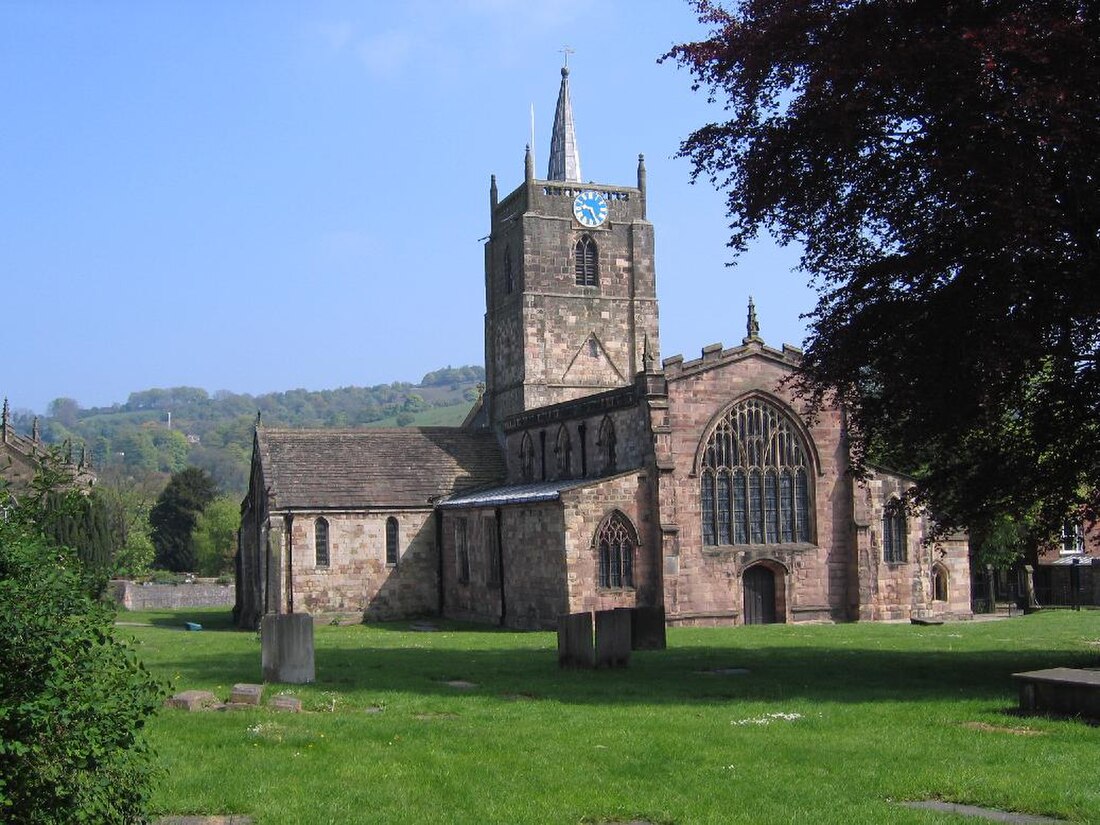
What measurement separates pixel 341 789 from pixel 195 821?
1.55 metres

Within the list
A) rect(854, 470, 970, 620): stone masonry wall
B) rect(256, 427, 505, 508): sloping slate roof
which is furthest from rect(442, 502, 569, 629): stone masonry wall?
rect(854, 470, 970, 620): stone masonry wall

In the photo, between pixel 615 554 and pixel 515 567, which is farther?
pixel 515 567

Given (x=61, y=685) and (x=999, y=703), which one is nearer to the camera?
(x=61, y=685)

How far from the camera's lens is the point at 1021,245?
18.4 meters

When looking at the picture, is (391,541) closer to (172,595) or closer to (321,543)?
(321,543)

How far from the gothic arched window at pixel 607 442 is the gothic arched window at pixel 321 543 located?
1124 cm

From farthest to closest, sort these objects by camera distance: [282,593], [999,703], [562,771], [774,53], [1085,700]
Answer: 1. [282,593]
2. [774,53]
3. [999,703]
4. [1085,700]
5. [562,771]

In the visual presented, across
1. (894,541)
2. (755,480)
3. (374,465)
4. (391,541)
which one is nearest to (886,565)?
(894,541)

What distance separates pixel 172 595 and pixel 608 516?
38.5 meters

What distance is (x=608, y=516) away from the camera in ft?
127

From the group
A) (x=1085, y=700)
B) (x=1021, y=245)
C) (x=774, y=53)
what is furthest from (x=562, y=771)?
(x=774, y=53)

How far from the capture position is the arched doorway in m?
41.0

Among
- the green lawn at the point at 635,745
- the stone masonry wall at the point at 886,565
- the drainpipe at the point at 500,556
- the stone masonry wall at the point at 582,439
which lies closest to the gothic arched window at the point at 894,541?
the stone masonry wall at the point at 886,565

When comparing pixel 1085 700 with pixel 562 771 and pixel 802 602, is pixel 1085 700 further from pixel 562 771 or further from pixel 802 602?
pixel 802 602
